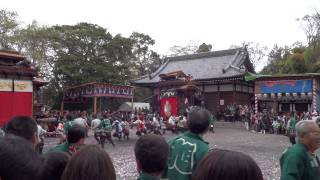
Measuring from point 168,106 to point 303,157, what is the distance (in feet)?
96.4

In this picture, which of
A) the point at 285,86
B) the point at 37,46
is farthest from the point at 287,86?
the point at 37,46

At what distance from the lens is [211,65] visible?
39750mm

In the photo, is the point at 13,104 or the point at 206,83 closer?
the point at 13,104

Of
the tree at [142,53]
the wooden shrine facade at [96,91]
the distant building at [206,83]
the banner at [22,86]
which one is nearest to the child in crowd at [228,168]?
the banner at [22,86]

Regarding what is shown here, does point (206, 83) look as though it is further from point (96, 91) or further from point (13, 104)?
point (13, 104)

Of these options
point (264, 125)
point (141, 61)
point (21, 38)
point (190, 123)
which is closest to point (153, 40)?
point (141, 61)

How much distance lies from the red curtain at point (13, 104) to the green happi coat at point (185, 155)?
17492mm

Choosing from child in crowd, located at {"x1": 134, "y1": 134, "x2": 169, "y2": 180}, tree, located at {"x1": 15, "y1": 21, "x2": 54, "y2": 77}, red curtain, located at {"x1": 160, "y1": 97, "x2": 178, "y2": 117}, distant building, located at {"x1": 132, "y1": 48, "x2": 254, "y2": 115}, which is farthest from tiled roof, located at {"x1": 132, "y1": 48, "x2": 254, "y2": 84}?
child in crowd, located at {"x1": 134, "y1": 134, "x2": 169, "y2": 180}

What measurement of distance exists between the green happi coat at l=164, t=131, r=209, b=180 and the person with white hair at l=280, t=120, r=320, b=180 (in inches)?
33.1

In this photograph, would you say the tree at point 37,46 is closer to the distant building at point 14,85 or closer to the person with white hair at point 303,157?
the distant building at point 14,85

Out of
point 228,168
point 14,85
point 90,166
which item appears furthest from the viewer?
point 14,85

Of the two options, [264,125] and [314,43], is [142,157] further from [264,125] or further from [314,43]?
[314,43]

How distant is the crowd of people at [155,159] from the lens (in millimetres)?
2027

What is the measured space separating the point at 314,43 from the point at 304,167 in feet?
122
